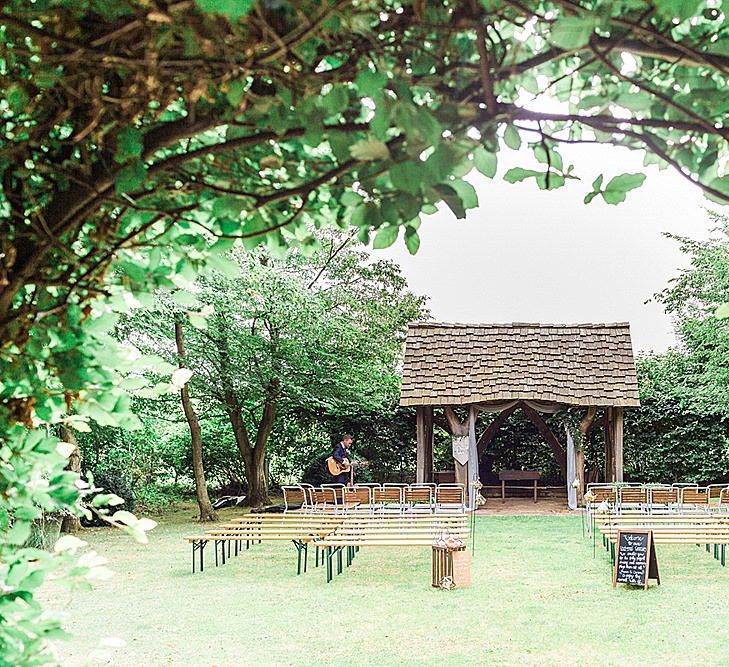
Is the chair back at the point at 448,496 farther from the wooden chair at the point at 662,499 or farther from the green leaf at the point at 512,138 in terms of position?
the green leaf at the point at 512,138

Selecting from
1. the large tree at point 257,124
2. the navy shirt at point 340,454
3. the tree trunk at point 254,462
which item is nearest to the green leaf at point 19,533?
the large tree at point 257,124

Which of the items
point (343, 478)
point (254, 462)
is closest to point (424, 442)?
point (343, 478)

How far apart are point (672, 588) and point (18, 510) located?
29.2ft

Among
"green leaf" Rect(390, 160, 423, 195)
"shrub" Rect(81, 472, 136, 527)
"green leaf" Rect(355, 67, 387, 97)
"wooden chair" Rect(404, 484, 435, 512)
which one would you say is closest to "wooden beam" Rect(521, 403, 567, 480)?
"wooden chair" Rect(404, 484, 435, 512)

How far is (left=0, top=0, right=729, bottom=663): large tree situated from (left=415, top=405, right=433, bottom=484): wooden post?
54.0 feet

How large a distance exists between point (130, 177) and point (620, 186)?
918 millimetres

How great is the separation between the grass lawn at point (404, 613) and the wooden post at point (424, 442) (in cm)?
569

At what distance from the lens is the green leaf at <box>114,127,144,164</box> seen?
5.09 ft

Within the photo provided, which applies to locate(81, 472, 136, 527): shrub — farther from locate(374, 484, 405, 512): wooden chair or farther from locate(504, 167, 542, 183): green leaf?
locate(504, 167, 542, 183): green leaf

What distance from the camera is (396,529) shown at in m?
11.0

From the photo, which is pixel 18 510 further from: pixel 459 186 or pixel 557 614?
pixel 557 614

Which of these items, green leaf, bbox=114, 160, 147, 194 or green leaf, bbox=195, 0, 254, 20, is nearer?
green leaf, bbox=195, 0, 254, 20

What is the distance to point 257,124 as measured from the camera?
1.55 m

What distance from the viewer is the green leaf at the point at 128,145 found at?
1553 mm
